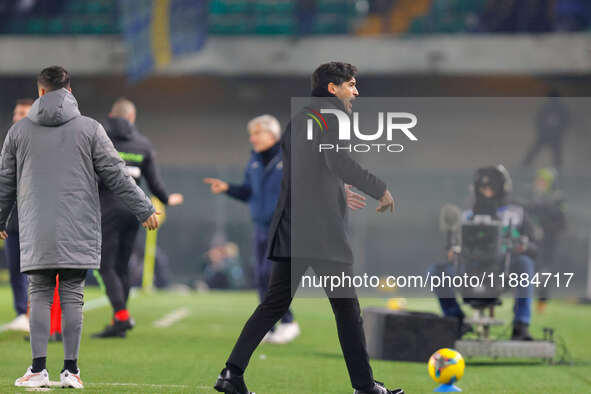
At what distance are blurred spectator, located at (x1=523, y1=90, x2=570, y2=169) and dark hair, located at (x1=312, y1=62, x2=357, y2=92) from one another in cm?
1635

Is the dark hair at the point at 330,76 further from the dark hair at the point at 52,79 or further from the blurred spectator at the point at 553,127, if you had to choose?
the blurred spectator at the point at 553,127

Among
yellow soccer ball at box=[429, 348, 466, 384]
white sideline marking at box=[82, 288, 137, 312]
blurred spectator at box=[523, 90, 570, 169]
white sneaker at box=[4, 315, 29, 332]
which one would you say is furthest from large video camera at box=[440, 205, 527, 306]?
blurred spectator at box=[523, 90, 570, 169]

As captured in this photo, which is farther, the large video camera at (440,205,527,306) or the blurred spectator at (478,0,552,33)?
the blurred spectator at (478,0,552,33)

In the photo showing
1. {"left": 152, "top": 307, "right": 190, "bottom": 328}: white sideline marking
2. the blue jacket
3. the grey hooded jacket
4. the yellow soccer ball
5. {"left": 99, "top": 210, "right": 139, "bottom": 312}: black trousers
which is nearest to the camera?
the grey hooded jacket

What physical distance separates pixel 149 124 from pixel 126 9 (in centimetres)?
483

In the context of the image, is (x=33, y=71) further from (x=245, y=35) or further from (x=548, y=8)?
(x=548, y=8)

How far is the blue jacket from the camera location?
8.24m

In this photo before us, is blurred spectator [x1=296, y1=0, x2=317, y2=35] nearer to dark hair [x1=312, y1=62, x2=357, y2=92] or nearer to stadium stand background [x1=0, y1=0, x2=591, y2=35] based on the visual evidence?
stadium stand background [x1=0, y1=0, x2=591, y2=35]

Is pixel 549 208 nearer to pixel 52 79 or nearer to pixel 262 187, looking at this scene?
pixel 262 187

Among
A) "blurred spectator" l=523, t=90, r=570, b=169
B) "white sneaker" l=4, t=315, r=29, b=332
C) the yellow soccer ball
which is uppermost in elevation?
"blurred spectator" l=523, t=90, r=570, b=169

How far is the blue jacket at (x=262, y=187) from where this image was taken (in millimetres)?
8242

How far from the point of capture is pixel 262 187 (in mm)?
8312

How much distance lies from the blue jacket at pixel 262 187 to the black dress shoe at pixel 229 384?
3.29 metres

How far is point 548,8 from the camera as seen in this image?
2139 centimetres
